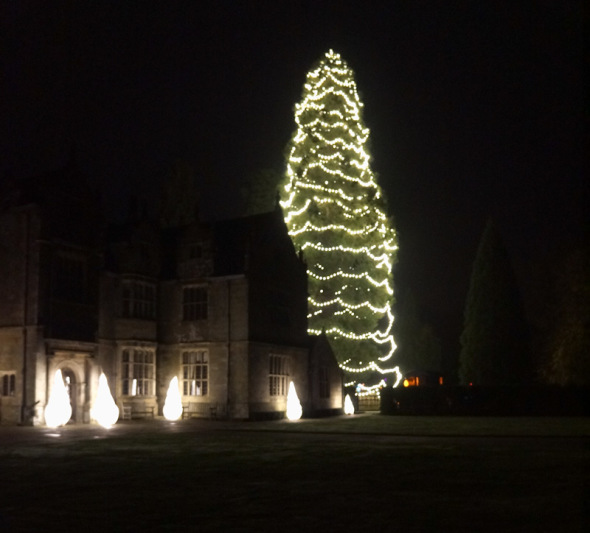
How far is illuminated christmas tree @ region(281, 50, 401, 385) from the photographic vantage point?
4547cm

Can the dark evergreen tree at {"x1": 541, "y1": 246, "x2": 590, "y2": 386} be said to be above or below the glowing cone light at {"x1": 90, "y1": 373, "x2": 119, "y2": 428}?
above

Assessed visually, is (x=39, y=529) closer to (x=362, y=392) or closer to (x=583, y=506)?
(x=583, y=506)

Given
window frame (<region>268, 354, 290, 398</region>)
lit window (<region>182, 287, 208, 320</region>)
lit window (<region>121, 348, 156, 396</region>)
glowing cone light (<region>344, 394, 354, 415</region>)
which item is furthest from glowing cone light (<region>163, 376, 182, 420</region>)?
glowing cone light (<region>344, 394, 354, 415</region>)

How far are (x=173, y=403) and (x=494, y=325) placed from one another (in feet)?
70.3

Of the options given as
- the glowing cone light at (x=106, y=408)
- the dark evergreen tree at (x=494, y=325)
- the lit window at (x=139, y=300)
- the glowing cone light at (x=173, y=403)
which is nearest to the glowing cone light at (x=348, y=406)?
the dark evergreen tree at (x=494, y=325)

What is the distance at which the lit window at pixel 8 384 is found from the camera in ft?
98.0

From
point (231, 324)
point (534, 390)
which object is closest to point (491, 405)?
point (534, 390)

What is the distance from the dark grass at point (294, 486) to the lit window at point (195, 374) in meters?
15.2

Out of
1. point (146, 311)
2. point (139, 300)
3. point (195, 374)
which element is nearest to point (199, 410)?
point (195, 374)

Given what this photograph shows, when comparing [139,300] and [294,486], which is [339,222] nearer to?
[139,300]

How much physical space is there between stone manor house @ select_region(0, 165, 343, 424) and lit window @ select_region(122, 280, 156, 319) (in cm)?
6

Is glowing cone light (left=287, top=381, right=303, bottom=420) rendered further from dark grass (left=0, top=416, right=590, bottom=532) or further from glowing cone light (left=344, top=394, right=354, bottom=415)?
dark grass (left=0, top=416, right=590, bottom=532)

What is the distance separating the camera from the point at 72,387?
104 ft

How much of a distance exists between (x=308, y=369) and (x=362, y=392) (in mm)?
11347
